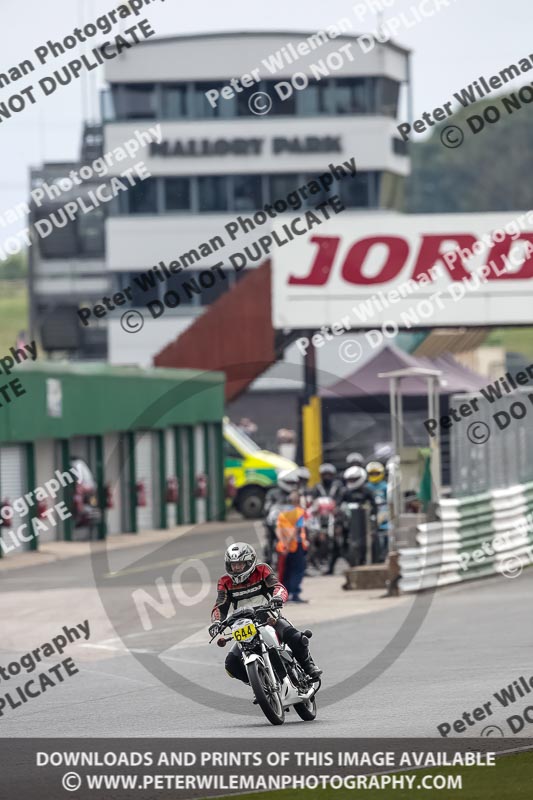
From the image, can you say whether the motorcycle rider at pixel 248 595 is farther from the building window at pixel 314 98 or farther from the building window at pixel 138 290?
the building window at pixel 314 98

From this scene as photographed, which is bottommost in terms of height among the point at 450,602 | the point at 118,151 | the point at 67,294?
the point at 450,602

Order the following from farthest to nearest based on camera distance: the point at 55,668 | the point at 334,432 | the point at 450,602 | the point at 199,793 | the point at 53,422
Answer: the point at 334,432 → the point at 53,422 → the point at 450,602 → the point at 55,668 → the point at 199,793

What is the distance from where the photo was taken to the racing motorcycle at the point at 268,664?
11.3 meters

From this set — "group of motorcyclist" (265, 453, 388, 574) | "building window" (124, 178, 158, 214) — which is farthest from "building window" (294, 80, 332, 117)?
"group of motorcyclist" (265, 453, 388, 574)

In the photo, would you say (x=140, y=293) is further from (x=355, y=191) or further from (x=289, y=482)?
(x=289, y=482)

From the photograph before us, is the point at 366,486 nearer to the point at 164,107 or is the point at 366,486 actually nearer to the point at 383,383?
the point at 383,383

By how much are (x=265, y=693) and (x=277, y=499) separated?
35.2 feet

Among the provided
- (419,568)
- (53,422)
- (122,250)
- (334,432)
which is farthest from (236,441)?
(122,250)

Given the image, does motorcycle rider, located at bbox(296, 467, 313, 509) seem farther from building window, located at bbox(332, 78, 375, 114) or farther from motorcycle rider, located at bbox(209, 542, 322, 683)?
building window, located at bbox(332, 78, 375, 114)

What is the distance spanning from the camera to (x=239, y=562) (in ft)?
37.9

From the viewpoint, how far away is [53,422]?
101 feet

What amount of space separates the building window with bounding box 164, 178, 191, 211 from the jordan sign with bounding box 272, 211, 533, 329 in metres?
32.4

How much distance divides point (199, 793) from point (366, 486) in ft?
50.5

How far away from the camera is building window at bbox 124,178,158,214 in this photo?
6850cm
